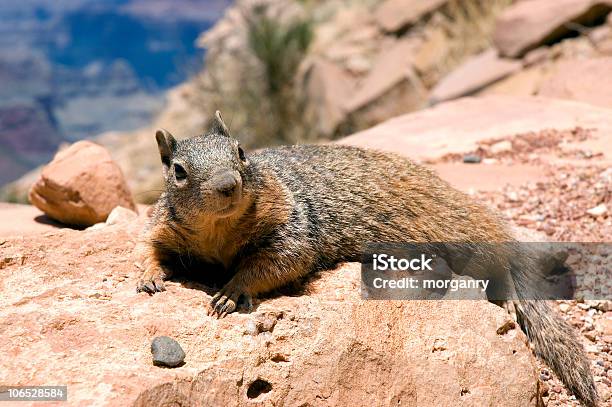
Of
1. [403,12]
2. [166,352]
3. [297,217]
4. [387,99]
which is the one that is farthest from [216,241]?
[403,12]

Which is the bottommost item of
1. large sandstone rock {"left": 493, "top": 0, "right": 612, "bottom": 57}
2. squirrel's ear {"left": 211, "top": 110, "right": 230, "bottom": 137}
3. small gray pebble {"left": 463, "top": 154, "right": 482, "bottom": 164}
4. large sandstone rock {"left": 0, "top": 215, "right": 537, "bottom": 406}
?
large sandstone rock {"left": 493, "top": 0, "right": 612, "bottom": 57}

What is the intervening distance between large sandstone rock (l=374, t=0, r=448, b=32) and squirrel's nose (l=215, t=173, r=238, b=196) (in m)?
17.8

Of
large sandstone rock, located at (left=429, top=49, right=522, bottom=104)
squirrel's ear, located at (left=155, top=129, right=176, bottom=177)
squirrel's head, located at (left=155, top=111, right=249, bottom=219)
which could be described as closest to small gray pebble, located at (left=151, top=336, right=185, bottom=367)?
squirrel's head, located at (left=155, top=111, right=249, bottom=219)

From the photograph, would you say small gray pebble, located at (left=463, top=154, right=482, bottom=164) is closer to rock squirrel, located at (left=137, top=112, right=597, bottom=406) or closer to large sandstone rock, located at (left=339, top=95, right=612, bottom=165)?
large sandstone rock, located at (left=339, top=95, right=612, bottom=165)

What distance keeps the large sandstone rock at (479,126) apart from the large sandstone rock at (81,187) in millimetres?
3096

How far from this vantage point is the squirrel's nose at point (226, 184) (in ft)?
15.0

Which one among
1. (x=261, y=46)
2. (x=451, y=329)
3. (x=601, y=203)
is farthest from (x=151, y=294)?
(x=261, y=46)

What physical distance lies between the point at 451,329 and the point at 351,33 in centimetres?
2122

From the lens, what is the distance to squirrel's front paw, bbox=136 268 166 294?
5.05m

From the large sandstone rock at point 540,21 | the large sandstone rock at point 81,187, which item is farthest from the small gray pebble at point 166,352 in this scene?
the large sandstone rock at point 540,21

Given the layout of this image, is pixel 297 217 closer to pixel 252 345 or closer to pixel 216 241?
pixel 216 241

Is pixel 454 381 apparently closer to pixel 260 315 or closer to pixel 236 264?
pixel 260 315

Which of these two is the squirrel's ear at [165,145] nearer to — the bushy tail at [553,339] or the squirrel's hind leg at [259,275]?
the squirrel's hind leg at [259,275]

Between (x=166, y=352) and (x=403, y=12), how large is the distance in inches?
773
